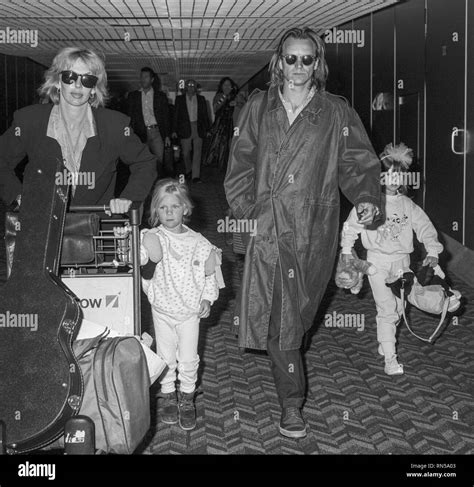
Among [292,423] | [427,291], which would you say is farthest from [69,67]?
[427,291]

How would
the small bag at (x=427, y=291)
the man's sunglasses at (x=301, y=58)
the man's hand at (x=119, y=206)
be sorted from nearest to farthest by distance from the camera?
the man's hand at (x=119, y=206), the man's sunglasses at (x=301, y=58), the small bag at (x=427, y=291)

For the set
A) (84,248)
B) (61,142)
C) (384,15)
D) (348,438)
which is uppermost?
(384,15)

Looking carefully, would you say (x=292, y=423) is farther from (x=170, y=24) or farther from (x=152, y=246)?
(x=170, y=24)

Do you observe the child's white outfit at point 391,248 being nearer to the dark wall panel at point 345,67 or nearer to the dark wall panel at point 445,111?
the dark wall panel at point 445,111

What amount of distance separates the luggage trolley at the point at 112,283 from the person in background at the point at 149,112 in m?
9.20

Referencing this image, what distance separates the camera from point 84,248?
11.8ft

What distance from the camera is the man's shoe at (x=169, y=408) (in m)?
4.42

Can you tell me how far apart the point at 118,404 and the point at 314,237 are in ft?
4.93

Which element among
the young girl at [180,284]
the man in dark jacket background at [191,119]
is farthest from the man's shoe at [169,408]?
the man in dark jacket background at [191,119]

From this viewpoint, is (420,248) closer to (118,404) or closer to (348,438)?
(348,438)

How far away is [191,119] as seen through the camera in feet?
52.4

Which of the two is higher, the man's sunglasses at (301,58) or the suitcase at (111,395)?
the man's sunglasses at (301,58)

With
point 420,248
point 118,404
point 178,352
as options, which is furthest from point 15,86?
point 118,404

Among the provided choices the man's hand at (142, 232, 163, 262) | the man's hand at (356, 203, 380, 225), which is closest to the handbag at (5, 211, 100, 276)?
the man's hand at (142, 232, 163, 262)
